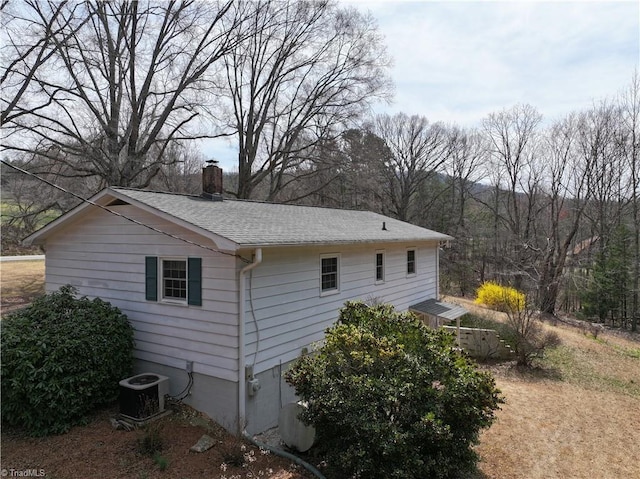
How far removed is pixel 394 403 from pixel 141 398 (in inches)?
171

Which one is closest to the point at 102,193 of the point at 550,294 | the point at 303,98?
the point at 303,98

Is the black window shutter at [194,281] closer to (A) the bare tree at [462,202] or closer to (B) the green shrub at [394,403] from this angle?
(B) the green shrub at [394,403]

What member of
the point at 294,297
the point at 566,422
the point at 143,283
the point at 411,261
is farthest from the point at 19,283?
the point at 566,422

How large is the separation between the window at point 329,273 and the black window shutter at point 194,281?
289 centimetres

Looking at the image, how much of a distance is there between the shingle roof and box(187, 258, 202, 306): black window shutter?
2.57 feet

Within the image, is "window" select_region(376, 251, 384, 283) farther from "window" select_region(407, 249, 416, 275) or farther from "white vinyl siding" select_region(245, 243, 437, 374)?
"window" select_region(407, 249, 416, 275)

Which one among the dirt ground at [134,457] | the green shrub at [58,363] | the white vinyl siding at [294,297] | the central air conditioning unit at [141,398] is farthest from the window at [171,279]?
the dirt ground at [134,457]

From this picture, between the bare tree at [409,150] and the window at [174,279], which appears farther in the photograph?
the bare tree at [409,150]

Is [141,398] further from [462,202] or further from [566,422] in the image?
[462,202]

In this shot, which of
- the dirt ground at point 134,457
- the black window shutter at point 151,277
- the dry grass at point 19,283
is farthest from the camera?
the dry grass at point 19,283

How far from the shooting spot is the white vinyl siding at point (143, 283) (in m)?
6.73

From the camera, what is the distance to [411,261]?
13586 millimetres

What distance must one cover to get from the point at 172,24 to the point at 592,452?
21.4 m

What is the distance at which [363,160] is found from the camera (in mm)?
25391
